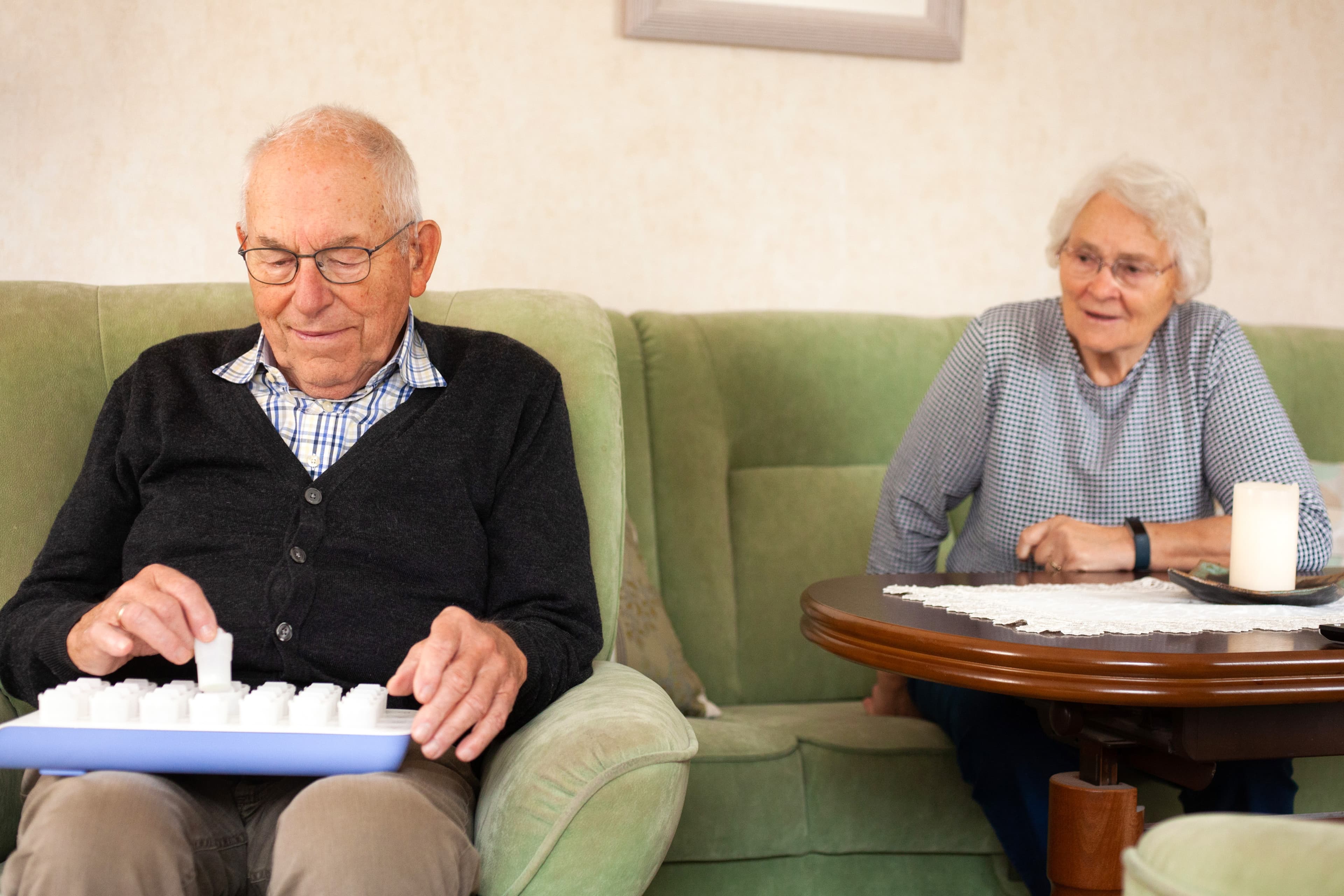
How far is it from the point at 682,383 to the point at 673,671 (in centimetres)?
58

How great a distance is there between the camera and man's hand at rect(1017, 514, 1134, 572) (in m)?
1.69

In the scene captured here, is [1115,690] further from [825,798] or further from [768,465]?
[768,465]

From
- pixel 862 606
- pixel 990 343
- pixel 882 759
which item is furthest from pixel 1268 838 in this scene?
pixel 990 343

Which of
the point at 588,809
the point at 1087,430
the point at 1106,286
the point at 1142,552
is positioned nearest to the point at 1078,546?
the point at 1142,552

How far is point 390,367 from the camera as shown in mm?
1482

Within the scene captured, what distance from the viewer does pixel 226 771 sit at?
1058 millimetres

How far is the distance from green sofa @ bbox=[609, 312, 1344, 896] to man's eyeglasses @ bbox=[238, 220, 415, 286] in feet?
2.64

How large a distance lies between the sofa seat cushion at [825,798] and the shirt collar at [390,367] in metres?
0.65

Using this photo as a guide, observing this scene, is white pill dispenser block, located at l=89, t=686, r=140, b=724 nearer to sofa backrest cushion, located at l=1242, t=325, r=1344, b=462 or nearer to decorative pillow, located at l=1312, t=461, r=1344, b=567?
decorative pillow, located at l=1312, t=461, r=1344, b=567

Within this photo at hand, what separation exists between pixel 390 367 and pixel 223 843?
58cm

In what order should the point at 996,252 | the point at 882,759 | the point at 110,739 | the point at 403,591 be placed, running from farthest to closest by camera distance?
the point at 996,252 → the point at 882,759 → the point at 403,591 → the point at 110,739

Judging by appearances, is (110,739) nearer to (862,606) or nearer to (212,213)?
(862,606)

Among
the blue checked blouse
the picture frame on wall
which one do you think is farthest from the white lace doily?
the picture frame on wall

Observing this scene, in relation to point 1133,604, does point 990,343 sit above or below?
above
